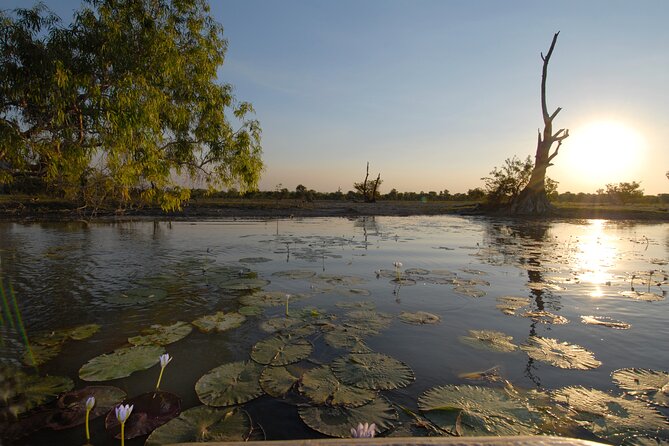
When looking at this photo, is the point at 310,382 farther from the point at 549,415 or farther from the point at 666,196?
the point at 666,196

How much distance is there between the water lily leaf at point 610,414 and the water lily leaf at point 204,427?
2802 millimetres

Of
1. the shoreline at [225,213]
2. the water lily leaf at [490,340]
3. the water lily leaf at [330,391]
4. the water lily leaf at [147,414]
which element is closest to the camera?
the water lily leaf at [147,414]

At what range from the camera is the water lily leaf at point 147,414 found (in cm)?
264

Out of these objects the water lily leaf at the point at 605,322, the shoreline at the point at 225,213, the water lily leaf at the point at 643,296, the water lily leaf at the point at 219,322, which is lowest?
the water lily leaf at the point at 219,322

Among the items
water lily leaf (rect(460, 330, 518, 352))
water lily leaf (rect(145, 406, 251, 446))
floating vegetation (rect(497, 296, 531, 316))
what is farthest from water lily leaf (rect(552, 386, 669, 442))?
water lily leaf (rect(145, 406, 251, 446))

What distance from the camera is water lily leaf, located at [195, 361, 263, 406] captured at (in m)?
3.05

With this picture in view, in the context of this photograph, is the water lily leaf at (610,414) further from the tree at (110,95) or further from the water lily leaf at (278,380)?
the tree at (110,95)

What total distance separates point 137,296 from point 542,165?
96.2ft

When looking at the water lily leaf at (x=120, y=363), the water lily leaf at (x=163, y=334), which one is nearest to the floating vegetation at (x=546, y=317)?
the water lily leaf at (x=163, y=334)

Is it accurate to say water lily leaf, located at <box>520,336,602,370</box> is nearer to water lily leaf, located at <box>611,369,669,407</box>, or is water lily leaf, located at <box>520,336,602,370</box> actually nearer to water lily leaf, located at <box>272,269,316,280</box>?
water lily leaf, located at <box>611,369,669,407</box>

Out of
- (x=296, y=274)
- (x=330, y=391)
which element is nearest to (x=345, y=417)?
(x=330, y=391)

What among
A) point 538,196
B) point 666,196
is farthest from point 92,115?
point 666,196

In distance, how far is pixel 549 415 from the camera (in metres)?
2.87

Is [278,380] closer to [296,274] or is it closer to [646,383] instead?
[646,383]
